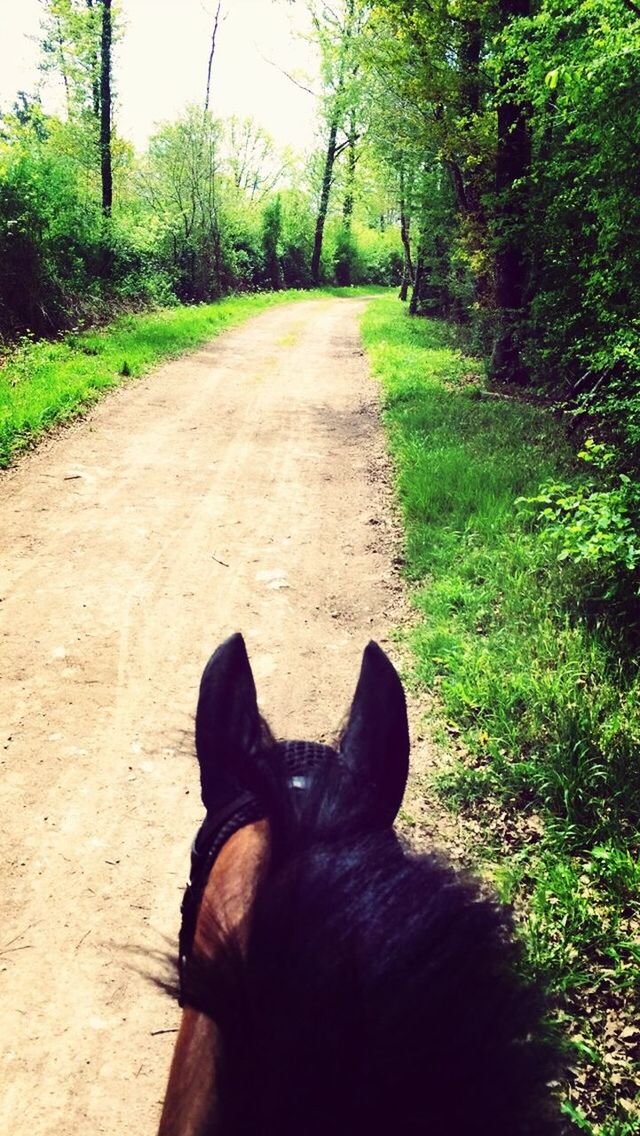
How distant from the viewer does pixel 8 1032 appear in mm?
2203

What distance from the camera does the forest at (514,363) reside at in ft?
9.11

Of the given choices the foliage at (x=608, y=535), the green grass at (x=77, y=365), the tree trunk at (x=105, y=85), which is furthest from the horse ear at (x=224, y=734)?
the tree trunk at (x=105, y=85)

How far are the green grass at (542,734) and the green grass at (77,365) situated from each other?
4347 mm

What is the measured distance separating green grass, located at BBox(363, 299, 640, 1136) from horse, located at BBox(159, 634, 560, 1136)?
96cm

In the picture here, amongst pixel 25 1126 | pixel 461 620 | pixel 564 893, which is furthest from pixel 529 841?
pixel 25 1126

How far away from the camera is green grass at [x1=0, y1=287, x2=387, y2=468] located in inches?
298

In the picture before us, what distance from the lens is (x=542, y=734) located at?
3361mm

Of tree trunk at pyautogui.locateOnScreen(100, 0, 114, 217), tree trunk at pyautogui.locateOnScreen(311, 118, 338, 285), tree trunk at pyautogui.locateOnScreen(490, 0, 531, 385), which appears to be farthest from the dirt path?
tree trunk at pyautogui.locateOnScreen(311, 118, 338, 285)

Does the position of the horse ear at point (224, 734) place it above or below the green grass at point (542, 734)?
above

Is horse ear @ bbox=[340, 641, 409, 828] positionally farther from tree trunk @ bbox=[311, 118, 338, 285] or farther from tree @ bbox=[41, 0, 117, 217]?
tree trunk @ bbox=[311, 118, 338, 285]

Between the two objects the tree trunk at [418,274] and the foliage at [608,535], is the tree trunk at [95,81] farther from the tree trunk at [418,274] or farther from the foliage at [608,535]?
the foliage at [608,535]

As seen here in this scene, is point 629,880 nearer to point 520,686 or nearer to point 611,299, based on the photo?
point 520,686

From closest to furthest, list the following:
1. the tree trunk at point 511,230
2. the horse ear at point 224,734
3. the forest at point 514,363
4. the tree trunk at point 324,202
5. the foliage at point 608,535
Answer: the horse ear at point 224,734
the forest at point 514,363
the foliage at point 608,535
the tree trunk at point 511,230
the tree trunk at point 324,202

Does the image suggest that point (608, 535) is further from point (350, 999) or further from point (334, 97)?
point (334, 97)
